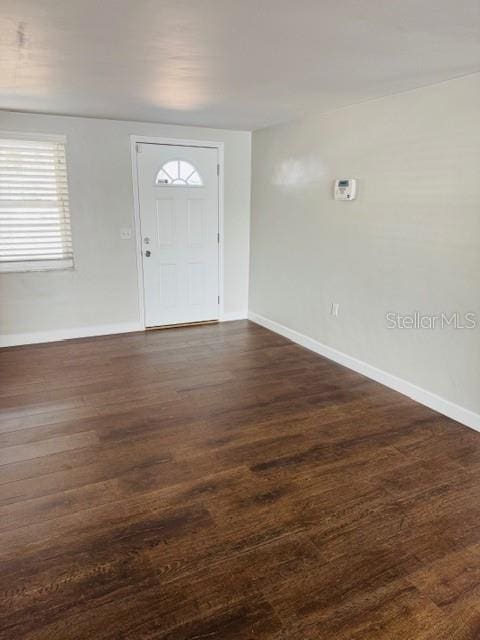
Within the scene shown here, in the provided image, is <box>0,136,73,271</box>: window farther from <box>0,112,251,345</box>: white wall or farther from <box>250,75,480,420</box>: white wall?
<box>250,75,480,420</box>: white wall

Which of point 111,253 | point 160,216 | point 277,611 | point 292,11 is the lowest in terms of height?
point 277,611

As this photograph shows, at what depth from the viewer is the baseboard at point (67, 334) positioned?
4.60 metres

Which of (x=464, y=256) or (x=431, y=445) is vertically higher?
(x=464, y=256)

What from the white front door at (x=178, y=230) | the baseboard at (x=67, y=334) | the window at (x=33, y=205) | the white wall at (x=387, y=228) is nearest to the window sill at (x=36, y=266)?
the window at (x=33, y=205)

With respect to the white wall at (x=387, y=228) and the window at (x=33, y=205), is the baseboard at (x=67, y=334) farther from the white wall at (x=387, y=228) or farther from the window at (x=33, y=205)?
the white wall at (x=387, y=228)

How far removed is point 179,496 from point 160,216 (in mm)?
3471

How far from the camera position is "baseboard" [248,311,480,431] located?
3.11 metres

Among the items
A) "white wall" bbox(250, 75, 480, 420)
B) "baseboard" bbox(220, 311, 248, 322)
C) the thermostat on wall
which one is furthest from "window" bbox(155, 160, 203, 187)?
the thermostat on wall

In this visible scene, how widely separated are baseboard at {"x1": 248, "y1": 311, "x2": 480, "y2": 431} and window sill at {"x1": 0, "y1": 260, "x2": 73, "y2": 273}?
242cm

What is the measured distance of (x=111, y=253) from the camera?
4.85 metres

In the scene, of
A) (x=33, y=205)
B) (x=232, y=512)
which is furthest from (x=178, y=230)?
(x=232, y=512)

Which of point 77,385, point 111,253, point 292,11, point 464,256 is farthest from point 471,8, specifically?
point 111,253

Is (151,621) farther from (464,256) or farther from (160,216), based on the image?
(160,216)

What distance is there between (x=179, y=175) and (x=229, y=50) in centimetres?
276
